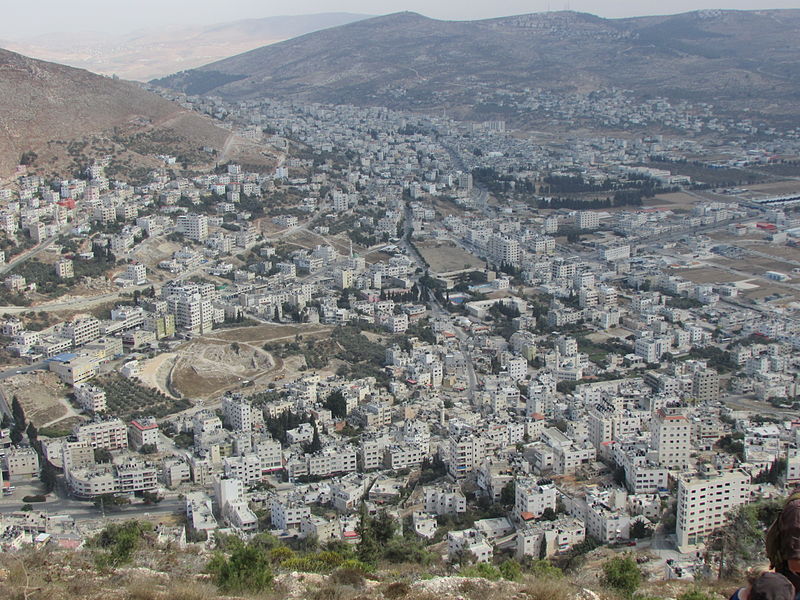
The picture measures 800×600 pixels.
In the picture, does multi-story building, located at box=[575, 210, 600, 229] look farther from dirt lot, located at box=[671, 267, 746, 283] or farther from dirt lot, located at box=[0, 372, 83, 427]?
dirt lot, located at box=[0, 372, 83, 427]

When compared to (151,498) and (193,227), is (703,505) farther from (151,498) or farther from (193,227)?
(193,227)

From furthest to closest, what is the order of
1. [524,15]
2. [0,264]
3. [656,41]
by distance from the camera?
1. [524,15]
2. [656,41]
3. [0,264]

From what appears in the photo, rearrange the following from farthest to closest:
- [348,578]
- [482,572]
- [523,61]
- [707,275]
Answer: [523,61] < [707,275] < [482,572] < [348,578]

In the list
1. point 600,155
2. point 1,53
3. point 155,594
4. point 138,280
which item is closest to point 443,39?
point 600,155

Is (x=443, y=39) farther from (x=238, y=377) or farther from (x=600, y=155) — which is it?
(x=238, y=377)

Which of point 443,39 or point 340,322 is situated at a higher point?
point 443,39

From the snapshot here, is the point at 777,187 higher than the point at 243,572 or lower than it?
lower

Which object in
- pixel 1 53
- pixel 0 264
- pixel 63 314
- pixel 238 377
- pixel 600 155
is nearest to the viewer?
pixel 238 377

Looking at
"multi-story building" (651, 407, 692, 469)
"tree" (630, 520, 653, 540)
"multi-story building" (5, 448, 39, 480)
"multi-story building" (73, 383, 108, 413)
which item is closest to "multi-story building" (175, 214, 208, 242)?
"multi-story building" (73, 383, 108, 413)

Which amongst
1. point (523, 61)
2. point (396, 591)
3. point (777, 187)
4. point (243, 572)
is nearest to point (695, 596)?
point (396, 591)
